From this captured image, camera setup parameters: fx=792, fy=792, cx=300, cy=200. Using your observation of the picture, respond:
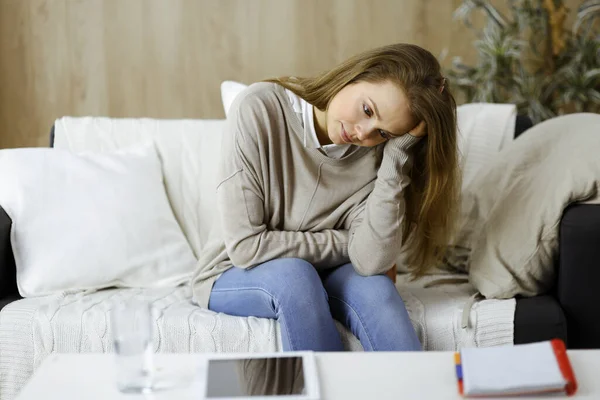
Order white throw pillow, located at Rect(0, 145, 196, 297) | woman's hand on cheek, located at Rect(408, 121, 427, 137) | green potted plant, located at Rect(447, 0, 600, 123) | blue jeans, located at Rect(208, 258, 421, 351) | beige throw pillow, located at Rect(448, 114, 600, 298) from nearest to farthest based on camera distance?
blue jeans, located at Rect(208, 258, 421, 351) → woman's hand on cheek, located at Rect(408, 121, 427, 137) → beige throw pillow, located at Rect(448, 114, 600, 298) → white throw pillow, located at Rect(0, 145, 196, 297) → green potted plant, located at Rect(447, 0, 600, 123)

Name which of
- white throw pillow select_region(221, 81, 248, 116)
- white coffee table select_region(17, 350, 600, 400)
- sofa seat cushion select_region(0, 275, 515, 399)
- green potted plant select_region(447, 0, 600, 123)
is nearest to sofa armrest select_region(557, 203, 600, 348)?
sofa seat cushion select_region(0, 275, 515, 399)

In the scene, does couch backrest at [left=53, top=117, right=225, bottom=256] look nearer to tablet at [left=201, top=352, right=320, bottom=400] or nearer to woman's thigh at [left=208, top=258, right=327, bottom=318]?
woman's thigh at [left=208, top=258, right=327, bottom=318]

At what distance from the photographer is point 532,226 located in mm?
1903

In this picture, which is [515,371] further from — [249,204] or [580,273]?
[249,204]

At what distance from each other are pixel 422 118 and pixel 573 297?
21.6 inches

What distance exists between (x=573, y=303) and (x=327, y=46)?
1.63m

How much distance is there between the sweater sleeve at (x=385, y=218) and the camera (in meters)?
1.80

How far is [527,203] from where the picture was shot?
1.96m

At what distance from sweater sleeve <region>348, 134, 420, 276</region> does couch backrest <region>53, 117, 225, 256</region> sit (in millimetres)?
601

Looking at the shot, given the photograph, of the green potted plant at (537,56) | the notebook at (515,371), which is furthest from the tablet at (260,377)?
the green potted plant at (537,56)

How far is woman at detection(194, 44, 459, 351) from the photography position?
1698mm

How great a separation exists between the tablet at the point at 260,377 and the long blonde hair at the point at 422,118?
26.5 inches

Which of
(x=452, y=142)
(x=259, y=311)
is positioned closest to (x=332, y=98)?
(x=452, y=142)

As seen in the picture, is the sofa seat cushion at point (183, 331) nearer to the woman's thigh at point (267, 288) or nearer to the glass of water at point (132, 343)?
the woman's thigh at point (267, 288)
